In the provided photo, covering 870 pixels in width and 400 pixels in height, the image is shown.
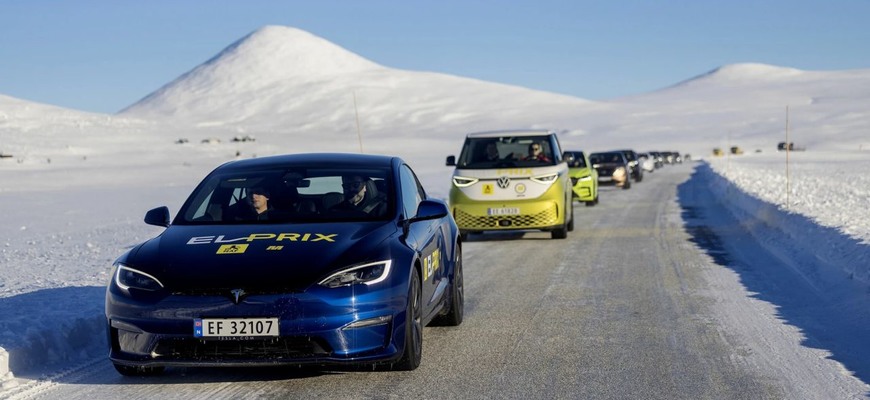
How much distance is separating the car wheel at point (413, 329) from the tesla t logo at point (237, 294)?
3.22 ft

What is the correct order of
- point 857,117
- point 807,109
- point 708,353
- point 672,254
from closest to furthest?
point 708,353
point 672,254
point 857,117
point 807,109

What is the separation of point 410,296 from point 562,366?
110 cm

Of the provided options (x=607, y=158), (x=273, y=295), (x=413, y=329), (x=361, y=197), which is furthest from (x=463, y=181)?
(x=607, y=158)

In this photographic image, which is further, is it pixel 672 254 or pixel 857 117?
pixel 857 117

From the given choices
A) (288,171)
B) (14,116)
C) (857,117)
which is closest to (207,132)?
(14,116)

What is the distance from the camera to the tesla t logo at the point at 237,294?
6.09 metres

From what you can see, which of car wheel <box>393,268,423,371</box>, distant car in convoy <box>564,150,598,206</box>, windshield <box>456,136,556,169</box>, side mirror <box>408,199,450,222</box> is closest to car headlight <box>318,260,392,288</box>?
car wheel <box>393,268,423,371</box>

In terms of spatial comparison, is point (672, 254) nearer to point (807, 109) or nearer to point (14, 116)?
point (14, 116)

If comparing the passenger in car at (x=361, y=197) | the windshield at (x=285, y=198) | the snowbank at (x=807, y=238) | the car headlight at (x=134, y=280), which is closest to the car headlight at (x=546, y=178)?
the snowbank at (x=807, y=238)

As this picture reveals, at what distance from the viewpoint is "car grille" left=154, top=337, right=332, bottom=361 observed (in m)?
6.20

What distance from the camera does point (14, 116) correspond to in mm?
123500

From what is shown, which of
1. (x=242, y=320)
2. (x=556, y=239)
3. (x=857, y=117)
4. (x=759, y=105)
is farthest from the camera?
(x=759, y=105)

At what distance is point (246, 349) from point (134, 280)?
0.78m

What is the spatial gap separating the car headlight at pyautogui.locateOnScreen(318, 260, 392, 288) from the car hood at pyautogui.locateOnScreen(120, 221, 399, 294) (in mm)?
39
